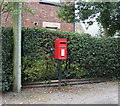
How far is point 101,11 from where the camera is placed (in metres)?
7.23

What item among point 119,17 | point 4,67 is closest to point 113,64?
point 119,17

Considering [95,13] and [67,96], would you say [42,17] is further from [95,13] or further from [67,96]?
[67,96]

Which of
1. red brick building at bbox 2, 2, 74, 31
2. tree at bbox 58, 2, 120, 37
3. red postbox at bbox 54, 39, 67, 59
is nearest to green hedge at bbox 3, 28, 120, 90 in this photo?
red postbox at bbox 54, 39, 67, 59

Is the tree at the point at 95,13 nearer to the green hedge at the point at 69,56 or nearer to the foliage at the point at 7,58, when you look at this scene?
the green hedge at the point at 69,56

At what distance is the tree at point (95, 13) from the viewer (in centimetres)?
730

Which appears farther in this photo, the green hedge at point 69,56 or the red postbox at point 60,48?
the green hedge at point 69,56

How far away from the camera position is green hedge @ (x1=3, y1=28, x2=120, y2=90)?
579cm

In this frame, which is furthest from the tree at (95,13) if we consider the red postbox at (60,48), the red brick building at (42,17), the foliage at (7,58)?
the foliage at (7,58)

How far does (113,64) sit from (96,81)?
1.07 metres

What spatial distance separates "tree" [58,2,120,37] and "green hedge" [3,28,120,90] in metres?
1.17

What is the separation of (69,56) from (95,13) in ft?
8.23

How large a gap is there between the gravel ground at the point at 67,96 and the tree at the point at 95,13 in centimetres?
326

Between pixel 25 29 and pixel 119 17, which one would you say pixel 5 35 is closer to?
pixel 25 29

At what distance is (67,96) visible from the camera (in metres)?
5.13
